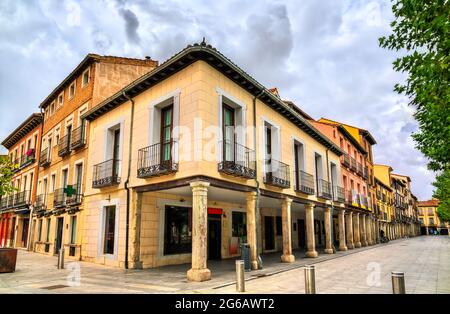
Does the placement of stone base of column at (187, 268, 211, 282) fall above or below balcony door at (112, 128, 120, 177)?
below

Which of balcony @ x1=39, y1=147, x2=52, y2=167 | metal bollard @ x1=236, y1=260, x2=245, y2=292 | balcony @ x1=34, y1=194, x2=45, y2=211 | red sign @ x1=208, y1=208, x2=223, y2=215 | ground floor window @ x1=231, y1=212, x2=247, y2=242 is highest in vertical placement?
balcony @ x1=39, y1=147, x2=52, y2=167

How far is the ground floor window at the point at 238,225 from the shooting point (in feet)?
54.5

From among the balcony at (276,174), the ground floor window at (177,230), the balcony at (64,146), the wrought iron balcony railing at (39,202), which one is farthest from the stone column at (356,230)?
the wrought iron balcony railing at (39,202)

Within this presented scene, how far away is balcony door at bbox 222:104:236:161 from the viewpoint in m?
11.3

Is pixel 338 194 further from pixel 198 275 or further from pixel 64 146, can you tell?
pixel 64 146

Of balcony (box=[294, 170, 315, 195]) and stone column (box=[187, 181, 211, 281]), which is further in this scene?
balcony (box=[294, 170, 315, 195])

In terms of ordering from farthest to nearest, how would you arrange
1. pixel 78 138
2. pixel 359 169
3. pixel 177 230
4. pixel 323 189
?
pixel 359 169 → pixel 323 189 → pixel 78 138 → pixel 177 230

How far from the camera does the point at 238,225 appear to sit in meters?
17.0

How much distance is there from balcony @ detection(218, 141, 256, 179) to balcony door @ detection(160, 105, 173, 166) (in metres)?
1.94

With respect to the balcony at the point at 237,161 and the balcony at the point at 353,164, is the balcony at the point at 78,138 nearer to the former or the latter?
the balcony at the point at 237,161

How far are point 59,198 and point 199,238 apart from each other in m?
12.3

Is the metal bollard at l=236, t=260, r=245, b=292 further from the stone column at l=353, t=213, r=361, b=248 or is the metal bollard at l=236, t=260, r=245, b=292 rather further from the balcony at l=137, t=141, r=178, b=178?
the stone column at l=353, t=213, r=361, b=248

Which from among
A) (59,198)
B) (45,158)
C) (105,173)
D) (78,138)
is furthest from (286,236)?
(45,158)

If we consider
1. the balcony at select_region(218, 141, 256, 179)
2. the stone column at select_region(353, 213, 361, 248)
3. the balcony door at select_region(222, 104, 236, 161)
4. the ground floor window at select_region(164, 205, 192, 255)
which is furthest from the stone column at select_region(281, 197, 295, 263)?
the stone column at select_region(353, 213, 361, 248)
